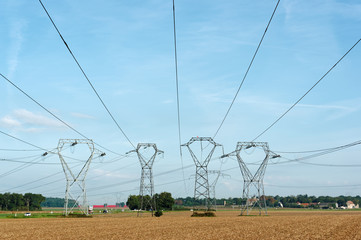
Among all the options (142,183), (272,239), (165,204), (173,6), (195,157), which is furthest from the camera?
(165,204)

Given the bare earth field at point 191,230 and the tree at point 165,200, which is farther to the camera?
the tree at point 165,200

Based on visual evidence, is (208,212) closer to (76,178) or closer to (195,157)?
(195,157)

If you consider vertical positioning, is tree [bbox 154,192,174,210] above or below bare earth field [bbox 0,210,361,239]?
above

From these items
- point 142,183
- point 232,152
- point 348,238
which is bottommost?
point 348,238

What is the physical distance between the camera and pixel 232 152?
8394 cm

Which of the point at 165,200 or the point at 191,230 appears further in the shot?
the point at 165,200

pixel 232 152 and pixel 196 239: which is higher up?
pixel 232 152

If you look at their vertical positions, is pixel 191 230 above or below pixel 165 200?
below

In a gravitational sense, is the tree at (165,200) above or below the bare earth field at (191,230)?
above

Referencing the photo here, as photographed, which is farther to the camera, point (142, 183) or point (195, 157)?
point (142, 183)

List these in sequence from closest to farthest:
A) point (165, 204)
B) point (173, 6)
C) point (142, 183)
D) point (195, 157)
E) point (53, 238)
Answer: point (173, 6) < point (53, 238) < point (195, 157) < point (142, 183) < point (165, 204)

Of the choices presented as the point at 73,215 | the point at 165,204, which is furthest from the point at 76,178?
the point at 165,204

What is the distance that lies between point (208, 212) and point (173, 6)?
6350 cm

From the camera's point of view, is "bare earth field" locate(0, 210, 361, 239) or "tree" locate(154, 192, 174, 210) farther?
"tree" locate(154, 192, 174, 210)
